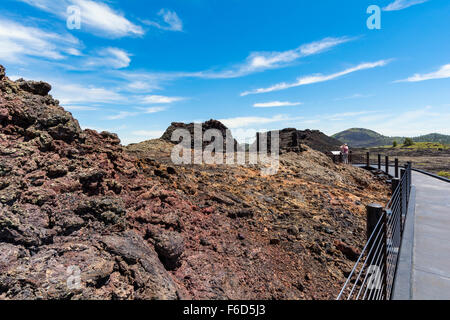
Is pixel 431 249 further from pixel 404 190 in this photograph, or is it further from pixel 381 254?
pixel 404 190

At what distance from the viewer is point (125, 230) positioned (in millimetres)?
3590

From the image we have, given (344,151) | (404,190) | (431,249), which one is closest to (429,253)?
(431,249)

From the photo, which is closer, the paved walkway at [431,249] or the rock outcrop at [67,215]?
the rock outcrop at [67,215]

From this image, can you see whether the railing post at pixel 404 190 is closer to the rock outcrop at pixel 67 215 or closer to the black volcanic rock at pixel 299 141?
the rock outcrop at pixel 67 215

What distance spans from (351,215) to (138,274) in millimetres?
7269

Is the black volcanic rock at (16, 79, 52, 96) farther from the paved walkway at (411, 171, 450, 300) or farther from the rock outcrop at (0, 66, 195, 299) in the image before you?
the paved walkway at (411, 171, 450, 300)

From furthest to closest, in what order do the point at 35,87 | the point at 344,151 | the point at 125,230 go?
the point at 344,151 → the point at 35,87 → the point at 125,230

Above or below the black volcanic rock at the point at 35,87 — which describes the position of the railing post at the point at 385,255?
below

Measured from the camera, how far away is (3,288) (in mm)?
2340

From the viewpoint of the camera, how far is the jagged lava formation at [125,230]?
Result: 278cm

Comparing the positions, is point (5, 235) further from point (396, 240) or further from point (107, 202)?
point (396, 240)

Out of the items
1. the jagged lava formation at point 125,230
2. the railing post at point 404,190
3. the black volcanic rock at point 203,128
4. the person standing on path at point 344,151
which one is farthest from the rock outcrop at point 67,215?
the person standing on path at point 344,151
